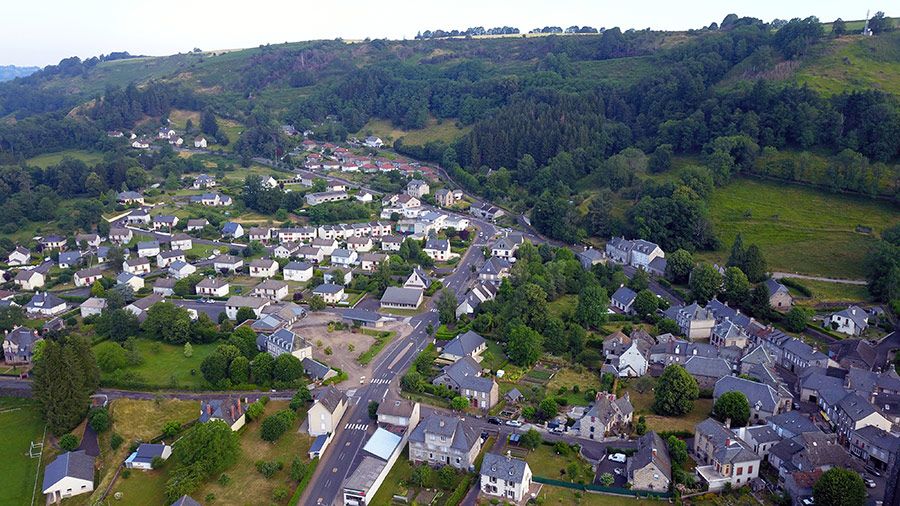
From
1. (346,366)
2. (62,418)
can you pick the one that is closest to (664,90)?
(346,366)

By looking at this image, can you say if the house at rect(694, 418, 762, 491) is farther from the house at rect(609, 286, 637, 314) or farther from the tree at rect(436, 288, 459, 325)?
the tree at rect(436, 288, 459, 325)

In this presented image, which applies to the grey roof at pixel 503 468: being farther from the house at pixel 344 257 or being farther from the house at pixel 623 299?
the house at pixel 344 257

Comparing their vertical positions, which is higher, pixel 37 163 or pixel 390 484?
pixel 37 163

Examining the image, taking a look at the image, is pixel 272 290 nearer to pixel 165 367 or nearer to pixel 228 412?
pixel 165 367

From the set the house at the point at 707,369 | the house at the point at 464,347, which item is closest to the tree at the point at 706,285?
the house at the point at 707,369

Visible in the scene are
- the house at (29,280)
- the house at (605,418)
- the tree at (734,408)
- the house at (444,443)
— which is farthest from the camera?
the house at (29,280)

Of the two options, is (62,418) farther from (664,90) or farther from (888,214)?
(664,90)
